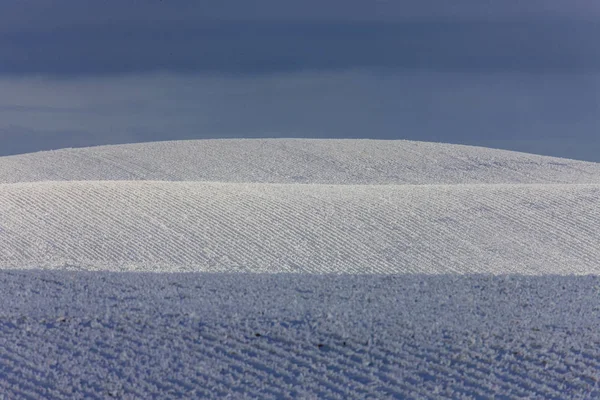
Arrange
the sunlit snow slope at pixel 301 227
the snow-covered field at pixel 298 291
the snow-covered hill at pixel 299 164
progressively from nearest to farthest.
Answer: the snow-covered field at pixel 298 291, the sunlit snow slope at pixel 301 227, the snow-covered hill at pixel 299 164

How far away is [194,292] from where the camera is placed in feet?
12.3

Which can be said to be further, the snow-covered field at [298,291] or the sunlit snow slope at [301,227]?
the sunlit snow slope at [301,227]

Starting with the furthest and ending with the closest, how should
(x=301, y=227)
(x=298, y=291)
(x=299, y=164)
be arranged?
(x=299, y=164) → (x=301, y=227) → (x=298, y=291)

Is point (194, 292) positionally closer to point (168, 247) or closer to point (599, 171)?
point (168, 247)

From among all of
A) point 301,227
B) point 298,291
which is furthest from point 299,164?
point 298,291

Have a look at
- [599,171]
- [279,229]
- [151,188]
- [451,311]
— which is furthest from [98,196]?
[599,171]

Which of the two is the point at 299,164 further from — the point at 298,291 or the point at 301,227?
the point at 298,291

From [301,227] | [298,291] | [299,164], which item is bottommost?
[299,164]

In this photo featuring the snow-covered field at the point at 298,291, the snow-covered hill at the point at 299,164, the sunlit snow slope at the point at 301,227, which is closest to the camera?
the snow-covered field at the point at 298,291

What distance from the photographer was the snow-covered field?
2779 millimetres

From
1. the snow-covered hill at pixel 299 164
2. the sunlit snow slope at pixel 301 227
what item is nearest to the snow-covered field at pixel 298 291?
the sunlit snow slope at pixel 301 227

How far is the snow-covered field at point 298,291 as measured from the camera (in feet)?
9.12

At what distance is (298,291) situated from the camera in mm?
3859

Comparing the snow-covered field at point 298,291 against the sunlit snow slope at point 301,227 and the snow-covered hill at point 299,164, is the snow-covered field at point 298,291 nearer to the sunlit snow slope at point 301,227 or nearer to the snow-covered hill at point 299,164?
the sunlit snow slope at point 301,227
